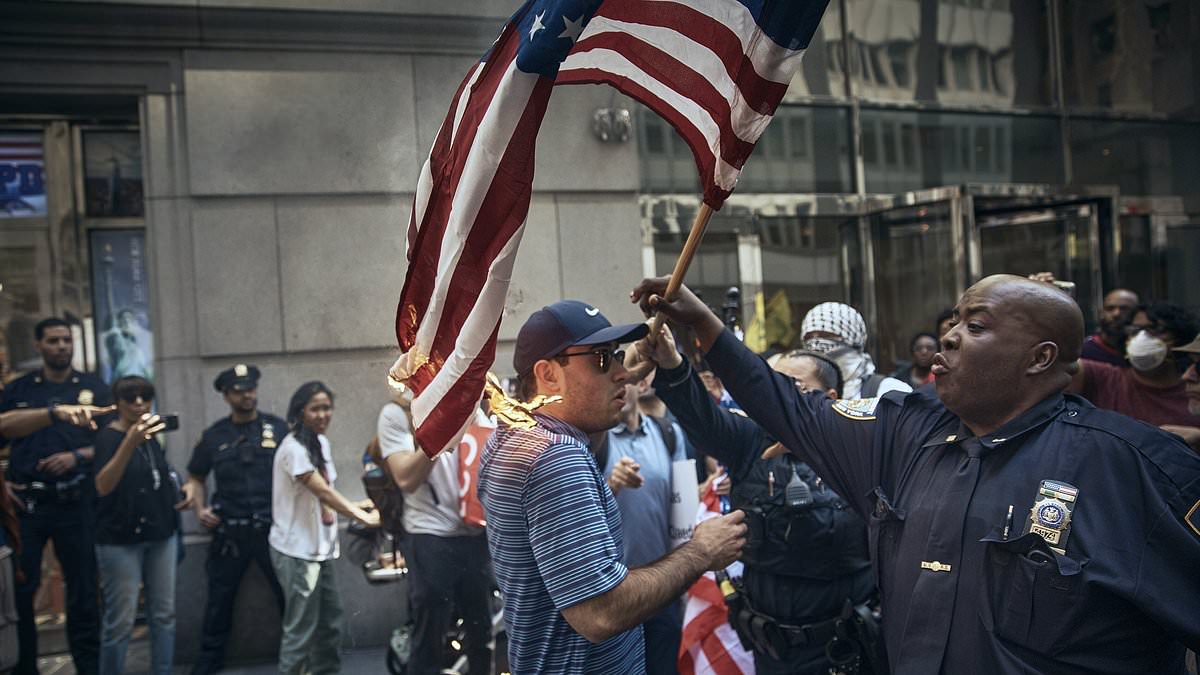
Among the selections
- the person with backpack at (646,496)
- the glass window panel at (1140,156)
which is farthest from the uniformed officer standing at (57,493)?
the glass window panel at (1140,156)

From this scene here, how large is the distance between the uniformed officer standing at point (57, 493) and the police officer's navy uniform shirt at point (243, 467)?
0.86 metres

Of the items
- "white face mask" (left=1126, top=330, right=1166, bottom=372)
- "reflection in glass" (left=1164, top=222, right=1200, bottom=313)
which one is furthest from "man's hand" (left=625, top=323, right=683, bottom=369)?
"reflection in glass" (left=1164, top=222, right=1200, bottom=313)

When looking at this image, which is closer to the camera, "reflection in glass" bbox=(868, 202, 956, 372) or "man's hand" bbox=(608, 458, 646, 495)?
"man's hand" bbox=(608, 458, 646, 495)

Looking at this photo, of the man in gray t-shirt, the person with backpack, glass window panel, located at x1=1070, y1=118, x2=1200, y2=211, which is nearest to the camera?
the person with backpack

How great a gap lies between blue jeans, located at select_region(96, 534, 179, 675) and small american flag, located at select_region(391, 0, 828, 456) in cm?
454

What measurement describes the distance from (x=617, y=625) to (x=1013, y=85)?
31.8 feet

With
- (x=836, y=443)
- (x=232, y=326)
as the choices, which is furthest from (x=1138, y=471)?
(x=232, y=326)

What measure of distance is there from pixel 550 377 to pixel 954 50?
8.74m

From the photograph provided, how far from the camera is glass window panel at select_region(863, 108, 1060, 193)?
1008 centimetres

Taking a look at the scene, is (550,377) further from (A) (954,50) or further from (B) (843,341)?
(A) (954,50)

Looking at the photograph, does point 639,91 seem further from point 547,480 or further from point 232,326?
point 232,326

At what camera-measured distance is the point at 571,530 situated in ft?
8.97

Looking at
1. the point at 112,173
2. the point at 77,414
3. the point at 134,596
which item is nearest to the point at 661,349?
the point at 77,414

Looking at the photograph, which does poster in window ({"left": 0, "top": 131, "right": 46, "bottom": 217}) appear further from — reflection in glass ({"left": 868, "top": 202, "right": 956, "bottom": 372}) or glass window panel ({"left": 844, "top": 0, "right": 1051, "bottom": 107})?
reflection in glass ({"left": 868, "top": 202, "right": 956, "bottom": 372})
